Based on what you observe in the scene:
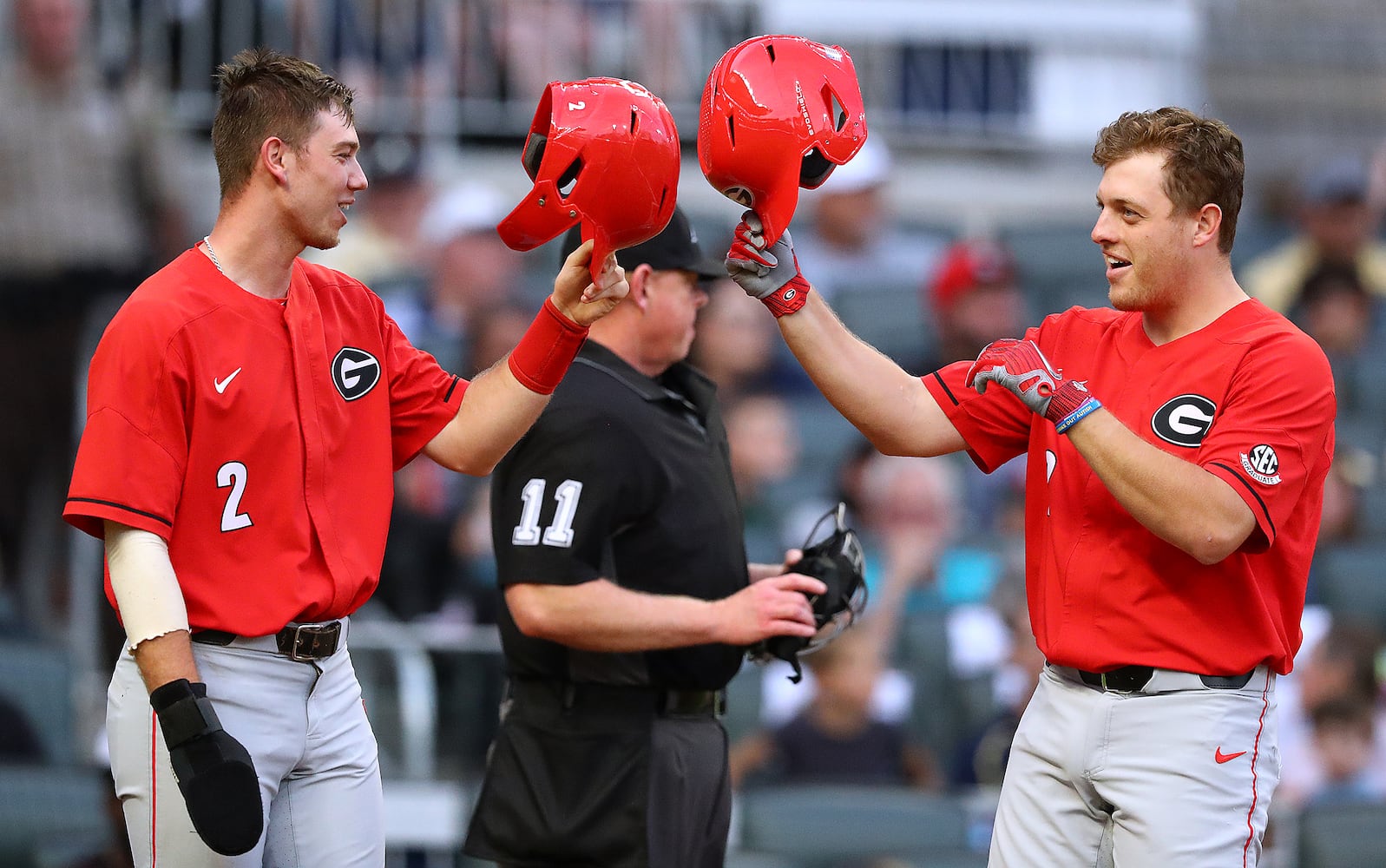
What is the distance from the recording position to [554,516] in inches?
147

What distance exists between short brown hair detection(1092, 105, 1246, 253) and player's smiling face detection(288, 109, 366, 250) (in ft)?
5.16

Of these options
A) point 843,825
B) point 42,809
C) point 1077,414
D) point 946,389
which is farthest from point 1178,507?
point 42,809

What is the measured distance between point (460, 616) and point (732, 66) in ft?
10.6

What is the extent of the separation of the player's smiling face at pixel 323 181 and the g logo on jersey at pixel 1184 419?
5.39 feet

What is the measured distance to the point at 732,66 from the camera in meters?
3.40

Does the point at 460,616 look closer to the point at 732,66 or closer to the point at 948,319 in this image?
the point at 948,319

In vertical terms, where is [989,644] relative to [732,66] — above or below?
below

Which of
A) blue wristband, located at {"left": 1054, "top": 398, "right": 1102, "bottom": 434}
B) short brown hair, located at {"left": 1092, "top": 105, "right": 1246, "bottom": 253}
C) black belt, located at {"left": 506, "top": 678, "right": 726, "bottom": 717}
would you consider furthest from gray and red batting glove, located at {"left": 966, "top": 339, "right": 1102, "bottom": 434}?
black belt, located at {"left": 506, "top": 678, "right": 726, "bottom": 717}

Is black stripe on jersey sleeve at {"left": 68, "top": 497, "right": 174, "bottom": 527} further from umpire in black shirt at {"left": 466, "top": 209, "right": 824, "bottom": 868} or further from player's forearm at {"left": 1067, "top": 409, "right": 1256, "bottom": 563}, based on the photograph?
player's forearm at {"left": 1067, "top": 409, "right": 1256, "bottom": 563}

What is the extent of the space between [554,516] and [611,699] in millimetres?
459

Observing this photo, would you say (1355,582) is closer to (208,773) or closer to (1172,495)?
(1172,495)

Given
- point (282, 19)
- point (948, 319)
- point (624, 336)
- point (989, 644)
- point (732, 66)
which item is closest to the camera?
point (732, 66)

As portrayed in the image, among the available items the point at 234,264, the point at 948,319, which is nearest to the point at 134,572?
the point at 234,264

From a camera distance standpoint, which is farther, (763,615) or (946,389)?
(763,615)
